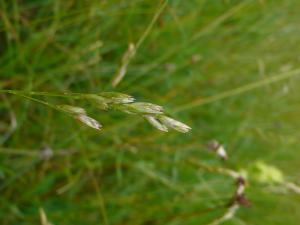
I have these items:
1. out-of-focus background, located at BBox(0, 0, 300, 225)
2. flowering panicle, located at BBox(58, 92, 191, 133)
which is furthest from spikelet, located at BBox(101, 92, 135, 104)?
out-of-focus background, located at BBox(0, 0, 300, 225)

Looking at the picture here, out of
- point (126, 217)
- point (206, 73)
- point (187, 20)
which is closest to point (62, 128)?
point (126, 217)

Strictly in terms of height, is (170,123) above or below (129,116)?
below

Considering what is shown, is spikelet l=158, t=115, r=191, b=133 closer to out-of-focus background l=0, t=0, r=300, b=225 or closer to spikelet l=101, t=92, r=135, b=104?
spikelet l=101, t=92, r=135, b=104

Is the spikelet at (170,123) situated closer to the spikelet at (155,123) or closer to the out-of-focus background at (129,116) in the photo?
the spikelet at (155,123)

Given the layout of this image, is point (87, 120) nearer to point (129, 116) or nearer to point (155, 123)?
point (155, 123)

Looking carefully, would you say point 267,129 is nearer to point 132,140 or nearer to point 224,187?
point 224,187

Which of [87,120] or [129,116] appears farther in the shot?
[129,116]

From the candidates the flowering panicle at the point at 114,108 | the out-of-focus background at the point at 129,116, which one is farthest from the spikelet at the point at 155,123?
the out-of-focus background at the point at 129,116

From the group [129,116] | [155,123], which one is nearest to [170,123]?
[155,123]
